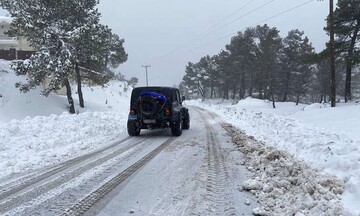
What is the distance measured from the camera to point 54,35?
26281 millimetres

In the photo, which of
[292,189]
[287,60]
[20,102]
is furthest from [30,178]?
[287,60]

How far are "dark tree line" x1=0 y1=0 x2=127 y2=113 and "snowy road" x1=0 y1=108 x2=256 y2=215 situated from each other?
1661cm

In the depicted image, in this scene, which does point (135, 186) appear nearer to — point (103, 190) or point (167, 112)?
point (103, 190)

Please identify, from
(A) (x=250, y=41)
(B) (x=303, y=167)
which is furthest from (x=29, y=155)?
(A) (x=250, y=41)

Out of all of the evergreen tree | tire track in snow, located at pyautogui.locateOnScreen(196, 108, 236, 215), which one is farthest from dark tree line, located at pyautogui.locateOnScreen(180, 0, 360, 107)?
tire track in snow, located at pyautogui.locateOnScreen(196, 108, 236, 215)

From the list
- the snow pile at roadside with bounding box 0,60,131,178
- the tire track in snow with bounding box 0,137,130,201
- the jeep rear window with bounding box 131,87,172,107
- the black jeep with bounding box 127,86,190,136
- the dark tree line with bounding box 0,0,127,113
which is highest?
the dark tree line with bounding box 0,0,127,113

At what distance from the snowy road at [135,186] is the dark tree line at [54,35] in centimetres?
1661

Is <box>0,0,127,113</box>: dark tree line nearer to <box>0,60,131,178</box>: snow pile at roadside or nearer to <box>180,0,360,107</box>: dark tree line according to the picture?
<box>0,60,131,178</box>: snow pile at roadside

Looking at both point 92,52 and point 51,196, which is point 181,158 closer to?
point 51,196

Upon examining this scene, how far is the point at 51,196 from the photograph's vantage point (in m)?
6.18

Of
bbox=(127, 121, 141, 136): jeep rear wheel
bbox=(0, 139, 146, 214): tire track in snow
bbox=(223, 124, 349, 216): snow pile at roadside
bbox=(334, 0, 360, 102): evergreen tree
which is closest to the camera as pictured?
bbox=(223, 124, 349, 216): snow pile at roadside

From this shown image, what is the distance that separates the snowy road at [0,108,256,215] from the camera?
5.52 m

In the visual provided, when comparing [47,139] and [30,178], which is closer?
[30,178]

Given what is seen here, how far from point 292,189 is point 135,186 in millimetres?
2913
